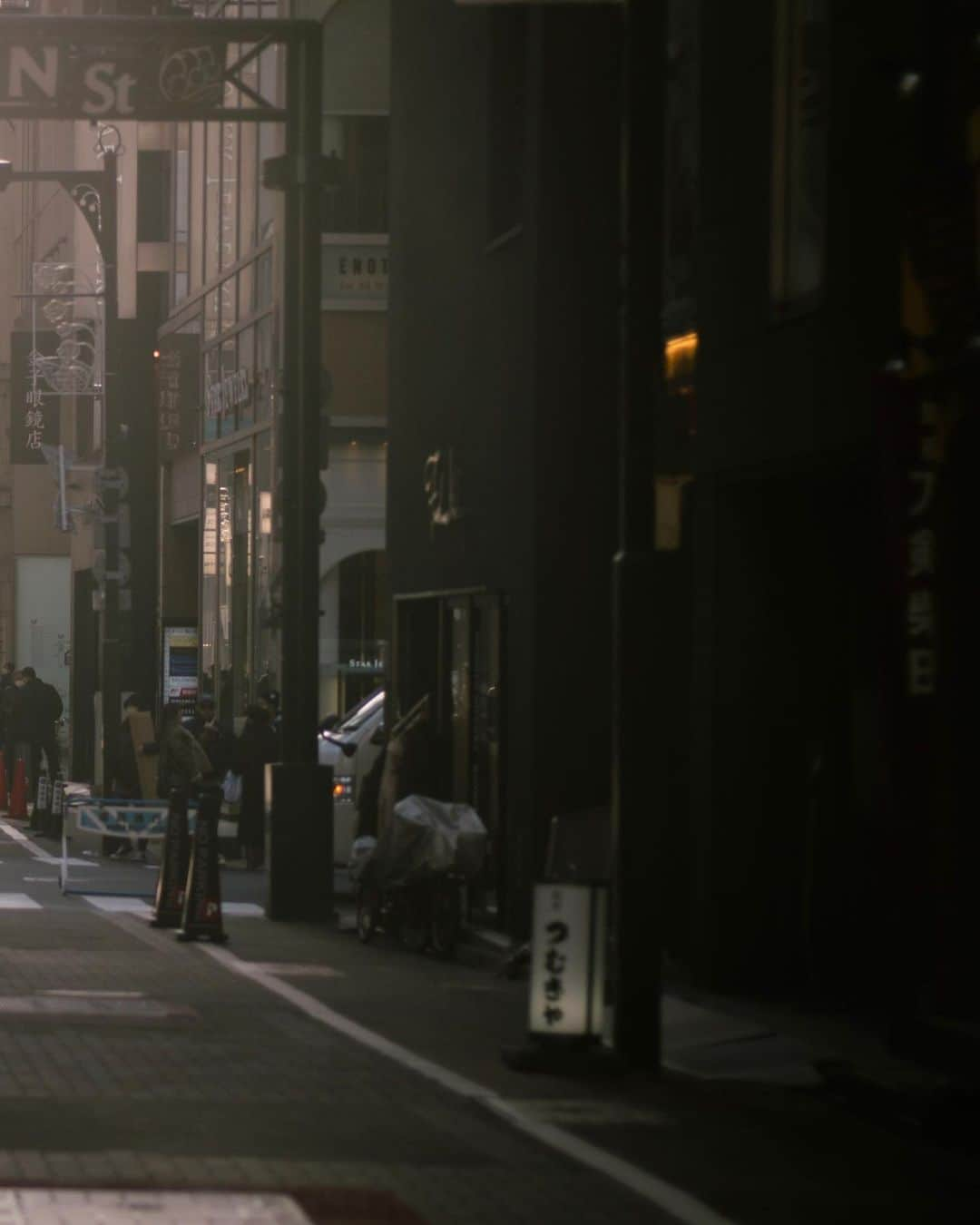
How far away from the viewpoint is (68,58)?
A: 2152 centimetres

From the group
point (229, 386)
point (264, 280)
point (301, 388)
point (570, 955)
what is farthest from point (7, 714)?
point (570, 955)

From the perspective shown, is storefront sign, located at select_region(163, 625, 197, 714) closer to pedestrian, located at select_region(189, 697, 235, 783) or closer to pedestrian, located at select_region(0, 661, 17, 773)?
pedestrian, located at select_region(0, 661, 17, 773)

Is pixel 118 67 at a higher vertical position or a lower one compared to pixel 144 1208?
higher

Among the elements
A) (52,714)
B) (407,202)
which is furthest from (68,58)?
(52,714)

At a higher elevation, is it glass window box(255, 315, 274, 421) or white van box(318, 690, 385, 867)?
glass window box(255, 315, 274, 421)

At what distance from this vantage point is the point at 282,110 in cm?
2244

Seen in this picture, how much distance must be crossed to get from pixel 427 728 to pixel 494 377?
271 centimetres

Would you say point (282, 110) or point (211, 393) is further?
point (211, 393)

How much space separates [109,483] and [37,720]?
4.99 meters

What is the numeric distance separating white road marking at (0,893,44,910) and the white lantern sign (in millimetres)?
10374

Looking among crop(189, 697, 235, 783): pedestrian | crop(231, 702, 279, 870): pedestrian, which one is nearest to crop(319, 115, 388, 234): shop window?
crop(189, 697, 235, 783): pedestrian

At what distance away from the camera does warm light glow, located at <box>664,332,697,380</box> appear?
17.5 meters

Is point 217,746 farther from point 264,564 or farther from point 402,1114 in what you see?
point 402,1114

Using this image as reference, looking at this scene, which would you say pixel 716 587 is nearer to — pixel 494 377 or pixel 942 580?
pixel 942 580
